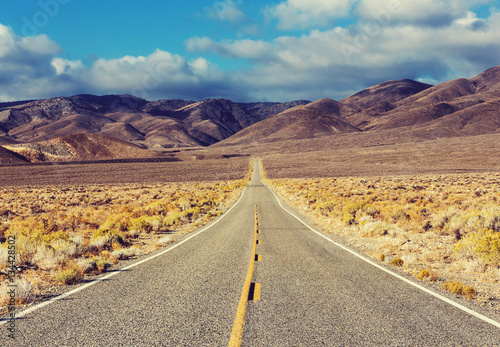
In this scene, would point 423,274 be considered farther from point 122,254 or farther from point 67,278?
point 122,254

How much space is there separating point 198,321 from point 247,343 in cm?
108

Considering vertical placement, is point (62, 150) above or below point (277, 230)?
above

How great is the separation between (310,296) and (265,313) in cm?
129

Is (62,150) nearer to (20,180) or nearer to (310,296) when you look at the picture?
(20,180)

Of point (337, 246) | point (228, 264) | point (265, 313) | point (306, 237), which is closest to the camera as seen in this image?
point (265, 313)

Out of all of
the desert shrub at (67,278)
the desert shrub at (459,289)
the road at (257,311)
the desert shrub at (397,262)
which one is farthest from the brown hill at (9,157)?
the desert shrub at (459,289)

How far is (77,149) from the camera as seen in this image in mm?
128375

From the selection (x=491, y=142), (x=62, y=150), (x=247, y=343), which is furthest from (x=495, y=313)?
(x=62, y=150)

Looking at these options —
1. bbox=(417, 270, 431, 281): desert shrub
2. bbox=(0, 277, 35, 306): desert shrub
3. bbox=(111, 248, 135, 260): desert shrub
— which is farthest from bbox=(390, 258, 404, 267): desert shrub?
bbox=(0, 277, 35, 306): desert shrub

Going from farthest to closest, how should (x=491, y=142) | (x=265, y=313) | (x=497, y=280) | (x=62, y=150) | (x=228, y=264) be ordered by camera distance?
(x=62, y=150), (x=491, y=142), (x=228, y=264), (x=497, y=280), (x=265, y=313)

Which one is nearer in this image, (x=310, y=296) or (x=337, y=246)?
(x=310, y=296)

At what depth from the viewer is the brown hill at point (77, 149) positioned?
118 m

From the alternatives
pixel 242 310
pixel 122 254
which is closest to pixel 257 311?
pixel 242 310

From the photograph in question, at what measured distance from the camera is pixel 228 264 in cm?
884
